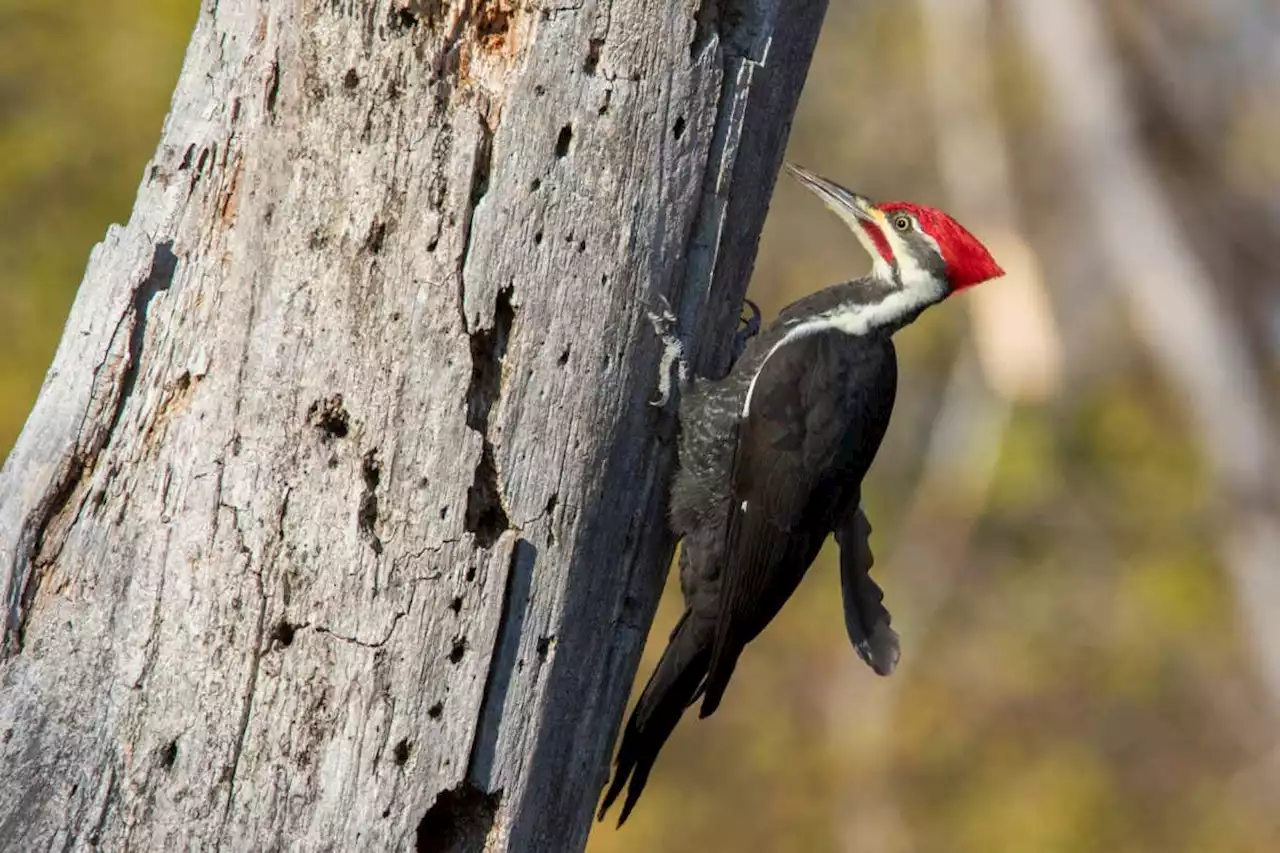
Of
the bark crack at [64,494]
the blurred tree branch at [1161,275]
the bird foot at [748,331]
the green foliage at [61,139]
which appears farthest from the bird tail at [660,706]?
the green foliage at [61,139]

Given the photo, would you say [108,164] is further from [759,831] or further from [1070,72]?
[759,831]

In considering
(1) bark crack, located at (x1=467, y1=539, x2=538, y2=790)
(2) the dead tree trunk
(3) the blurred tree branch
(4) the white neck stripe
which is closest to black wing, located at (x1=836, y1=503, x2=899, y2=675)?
(4) the white neck stripe

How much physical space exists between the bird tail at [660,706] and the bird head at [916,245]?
123cm

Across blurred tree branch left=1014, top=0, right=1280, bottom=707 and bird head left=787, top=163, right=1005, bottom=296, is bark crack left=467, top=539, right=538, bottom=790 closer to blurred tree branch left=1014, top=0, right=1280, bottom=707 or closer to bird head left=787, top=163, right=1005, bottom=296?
bird head left=787, top=163, right=1005, bottom=296

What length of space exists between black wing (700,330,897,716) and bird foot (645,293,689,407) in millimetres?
672

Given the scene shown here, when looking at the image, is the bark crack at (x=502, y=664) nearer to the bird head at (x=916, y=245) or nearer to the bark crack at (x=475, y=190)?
the bark crack at (x=475, y=190)

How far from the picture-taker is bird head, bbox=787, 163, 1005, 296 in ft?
15.2

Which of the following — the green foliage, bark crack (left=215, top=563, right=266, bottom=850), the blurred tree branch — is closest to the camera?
bark crack (left=215, top=563, right=266, bottom=850)

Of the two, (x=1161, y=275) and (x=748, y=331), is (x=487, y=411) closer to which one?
(x=748, y=331)

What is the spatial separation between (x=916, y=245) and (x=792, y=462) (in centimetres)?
Result: 84

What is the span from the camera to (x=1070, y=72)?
27.5 feet

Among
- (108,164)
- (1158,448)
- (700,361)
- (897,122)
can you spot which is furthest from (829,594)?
(700,361)

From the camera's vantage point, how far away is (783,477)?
14.1ft

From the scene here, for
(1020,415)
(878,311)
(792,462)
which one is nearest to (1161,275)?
(1020,415)
